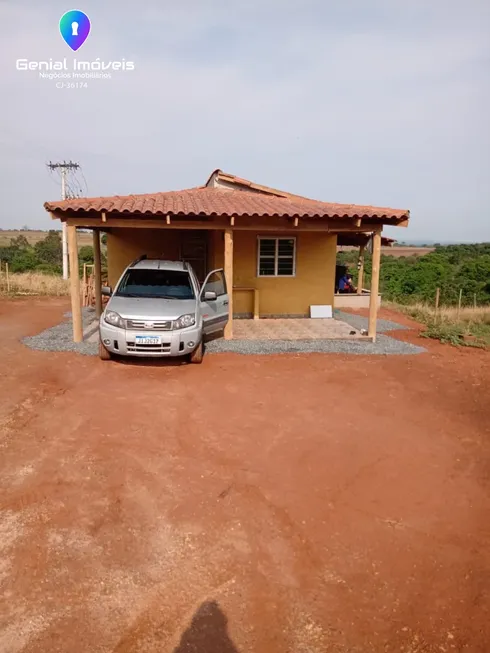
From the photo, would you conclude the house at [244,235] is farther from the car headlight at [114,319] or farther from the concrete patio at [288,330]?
the car headlight at [114,319]

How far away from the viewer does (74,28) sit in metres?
14.0

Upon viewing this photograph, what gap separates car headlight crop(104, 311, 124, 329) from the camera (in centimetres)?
798

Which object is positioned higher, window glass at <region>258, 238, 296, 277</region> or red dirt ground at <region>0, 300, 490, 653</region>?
window glass at <region>258, 238, 296, 277</region>

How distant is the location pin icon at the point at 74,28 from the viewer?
13.8 metres

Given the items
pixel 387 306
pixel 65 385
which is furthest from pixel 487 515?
pixel 387 306

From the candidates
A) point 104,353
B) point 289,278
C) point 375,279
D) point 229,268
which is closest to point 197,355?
point 104,353

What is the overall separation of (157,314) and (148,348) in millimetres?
611

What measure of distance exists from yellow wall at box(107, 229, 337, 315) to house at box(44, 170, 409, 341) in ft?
0.10

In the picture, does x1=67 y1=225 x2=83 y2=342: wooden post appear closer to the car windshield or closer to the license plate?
the car windshield

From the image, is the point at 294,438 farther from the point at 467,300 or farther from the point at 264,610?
the point at 467,300

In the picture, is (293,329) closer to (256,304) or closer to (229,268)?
(256,304)

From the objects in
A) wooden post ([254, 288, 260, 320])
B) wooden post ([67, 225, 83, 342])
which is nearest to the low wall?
wooden post ([254, 288, 260, 320])

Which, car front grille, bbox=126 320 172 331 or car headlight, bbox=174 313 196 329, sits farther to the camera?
car headlight, bbox=174 313 196 329

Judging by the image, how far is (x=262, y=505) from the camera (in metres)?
4.01
